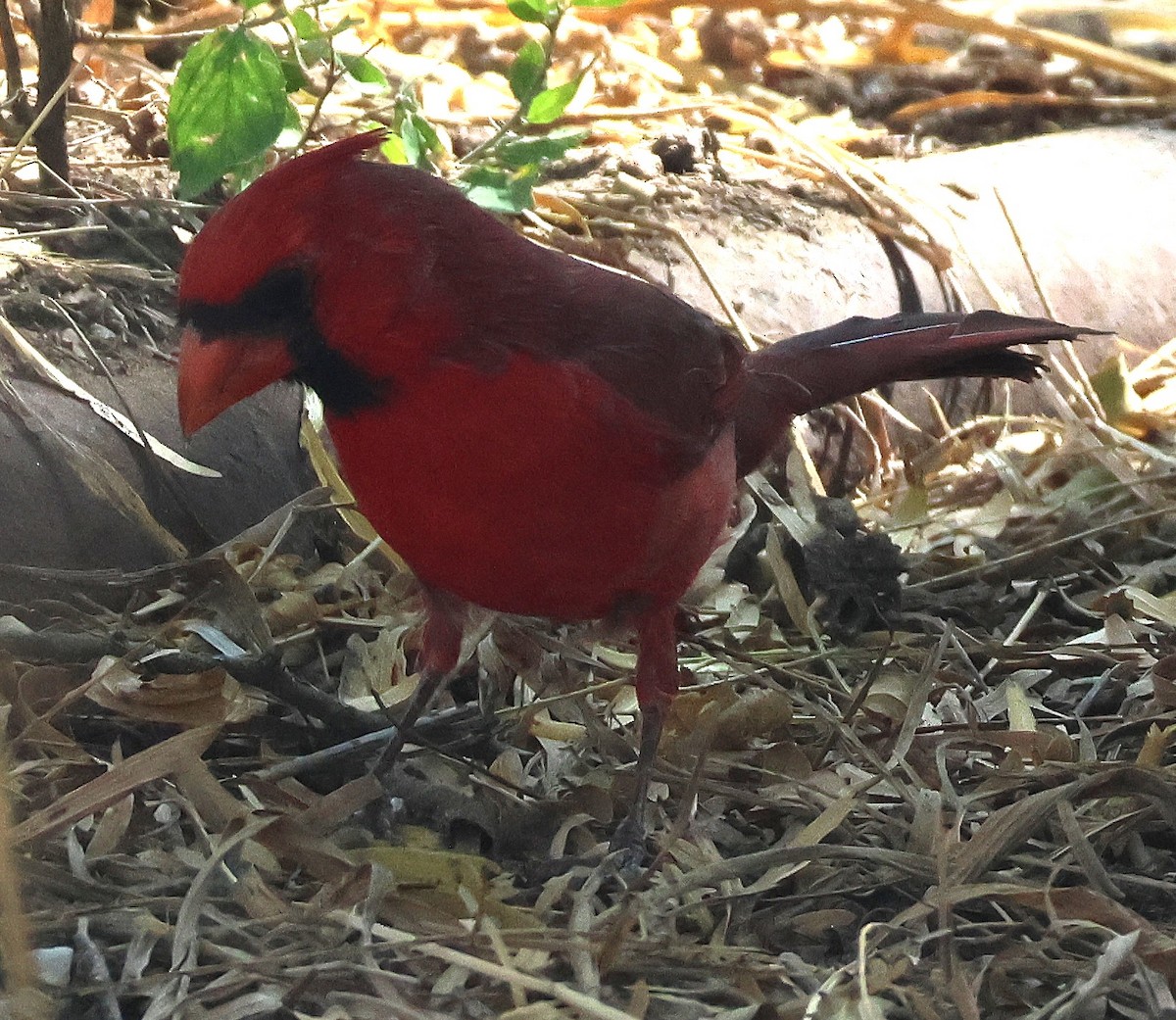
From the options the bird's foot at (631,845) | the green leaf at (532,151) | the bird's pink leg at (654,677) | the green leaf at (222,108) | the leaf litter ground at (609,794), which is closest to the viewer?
the leaf litter ground at (609,794)

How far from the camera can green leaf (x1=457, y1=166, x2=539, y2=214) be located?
7.82 ft

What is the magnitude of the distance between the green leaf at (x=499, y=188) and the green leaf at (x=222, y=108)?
420mm

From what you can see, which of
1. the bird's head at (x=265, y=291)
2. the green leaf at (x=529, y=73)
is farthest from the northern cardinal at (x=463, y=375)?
the green leaf at (x=529, y=73)

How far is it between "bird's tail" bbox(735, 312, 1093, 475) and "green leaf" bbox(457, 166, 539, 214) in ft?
1.51

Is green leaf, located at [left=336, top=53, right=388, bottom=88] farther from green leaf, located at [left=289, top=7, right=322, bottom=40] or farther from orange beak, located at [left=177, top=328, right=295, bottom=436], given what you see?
orange beak, located at [left=177, top=328, right=295, bottom=436]

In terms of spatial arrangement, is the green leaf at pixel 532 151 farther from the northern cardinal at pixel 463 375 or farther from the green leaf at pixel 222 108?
the northern cardinal at pixel 463 375

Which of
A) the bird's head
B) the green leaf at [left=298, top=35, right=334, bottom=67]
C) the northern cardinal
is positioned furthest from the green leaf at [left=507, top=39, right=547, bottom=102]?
the bird's head

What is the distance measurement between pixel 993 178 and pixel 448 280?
207 centimetres

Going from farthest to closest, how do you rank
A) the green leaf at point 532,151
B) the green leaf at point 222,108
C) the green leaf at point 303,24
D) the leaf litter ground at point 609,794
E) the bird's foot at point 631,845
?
the green leaf at point 532,151, the green leaf at point 303,24, the green leaf at point 222,108, the bird's foot at point 631,845, the leaf litter ground at point 609,794

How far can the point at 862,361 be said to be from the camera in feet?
7.25

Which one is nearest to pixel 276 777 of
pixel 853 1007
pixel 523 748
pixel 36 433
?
pixel 523 748

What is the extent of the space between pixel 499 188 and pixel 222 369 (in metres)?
0.99

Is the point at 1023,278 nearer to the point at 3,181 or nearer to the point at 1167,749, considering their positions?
the point at 1167,749

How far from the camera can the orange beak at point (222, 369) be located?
152 cm
